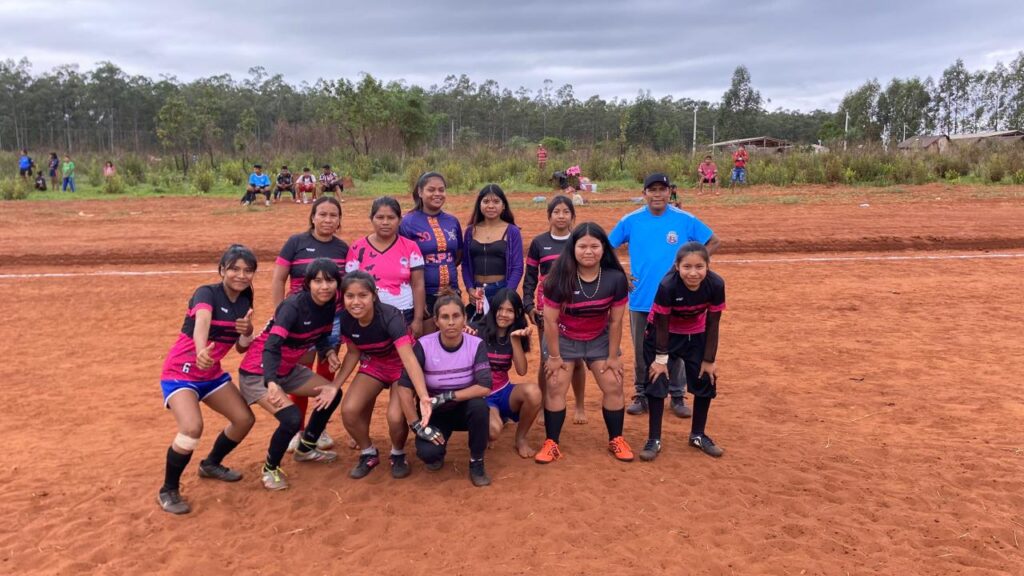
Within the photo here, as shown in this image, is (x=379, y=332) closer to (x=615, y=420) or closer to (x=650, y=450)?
(x=615, y=420)

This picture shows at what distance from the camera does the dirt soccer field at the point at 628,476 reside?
367cm

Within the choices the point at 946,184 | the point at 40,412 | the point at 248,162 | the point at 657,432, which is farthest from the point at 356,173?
the point at 657,432

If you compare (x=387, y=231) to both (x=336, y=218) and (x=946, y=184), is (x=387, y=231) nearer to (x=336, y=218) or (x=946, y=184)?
(x=336, y=218)

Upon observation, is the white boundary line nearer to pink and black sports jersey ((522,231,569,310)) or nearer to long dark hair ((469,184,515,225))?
pink and black sports jersey ((522,231,569,310))

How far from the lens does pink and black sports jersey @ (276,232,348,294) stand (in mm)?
4598

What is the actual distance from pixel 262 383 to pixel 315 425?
1.59ft

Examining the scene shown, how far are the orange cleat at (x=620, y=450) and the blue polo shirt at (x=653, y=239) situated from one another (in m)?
1.11

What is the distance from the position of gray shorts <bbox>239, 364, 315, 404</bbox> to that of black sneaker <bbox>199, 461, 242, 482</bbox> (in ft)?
1.84

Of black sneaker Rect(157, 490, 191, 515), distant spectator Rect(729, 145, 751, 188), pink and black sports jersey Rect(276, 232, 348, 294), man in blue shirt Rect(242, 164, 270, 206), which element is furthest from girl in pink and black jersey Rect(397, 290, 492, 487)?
distant spectator Rect(729, 145, 751, 188)

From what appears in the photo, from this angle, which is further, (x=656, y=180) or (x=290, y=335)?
(x=656, y=180)

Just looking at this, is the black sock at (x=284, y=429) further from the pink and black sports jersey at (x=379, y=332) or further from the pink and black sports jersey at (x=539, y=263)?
the pink and black sports jersey at (x=539, y=263)

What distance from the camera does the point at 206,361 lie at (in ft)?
12.9

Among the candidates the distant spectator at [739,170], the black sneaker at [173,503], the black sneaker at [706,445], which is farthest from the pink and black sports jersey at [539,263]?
the distant spectator at [739,170]

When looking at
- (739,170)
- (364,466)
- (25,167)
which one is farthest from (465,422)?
(25,167)
